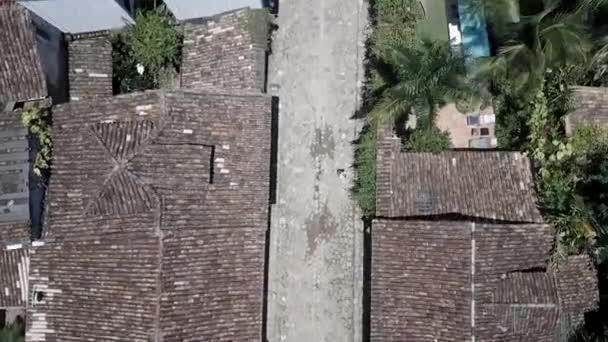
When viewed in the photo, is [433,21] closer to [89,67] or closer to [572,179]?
[572,179]

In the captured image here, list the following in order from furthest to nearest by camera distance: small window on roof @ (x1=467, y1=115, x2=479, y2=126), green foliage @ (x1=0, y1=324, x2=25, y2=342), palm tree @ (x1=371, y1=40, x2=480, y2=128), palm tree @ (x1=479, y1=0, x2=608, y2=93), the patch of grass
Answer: the patch of grass, small window on roof @ (x1=467, y1=115, x2=479, y2=126), green foliage @ (x1=0, y1=324, x2=25, y2=342), palm tree @ (x1=371, y1=40, x2=480, y2=128), palm tree @ (x1=479, y1=0, x2=608, y2=93)

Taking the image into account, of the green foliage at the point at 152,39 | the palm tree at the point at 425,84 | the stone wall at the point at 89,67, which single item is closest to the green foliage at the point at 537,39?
the palm tree at the point at 425,84

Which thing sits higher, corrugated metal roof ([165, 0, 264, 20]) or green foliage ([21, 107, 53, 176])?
corrugated metal roof ([165, 0, 264, 20])

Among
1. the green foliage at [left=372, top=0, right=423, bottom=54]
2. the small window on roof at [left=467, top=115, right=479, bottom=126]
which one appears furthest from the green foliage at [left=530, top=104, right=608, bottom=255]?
the green foliage at [left=372, top=0, right=423, bottom=54]

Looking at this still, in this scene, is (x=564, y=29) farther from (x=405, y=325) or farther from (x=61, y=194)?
(x=61, y=194)

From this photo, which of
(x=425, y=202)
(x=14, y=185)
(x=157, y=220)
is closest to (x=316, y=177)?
(x=425, y=202)

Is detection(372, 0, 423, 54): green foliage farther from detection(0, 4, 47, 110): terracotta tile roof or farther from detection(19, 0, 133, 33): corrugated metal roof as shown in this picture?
detection(0, 4, 47, 110): terracotta tile roof
